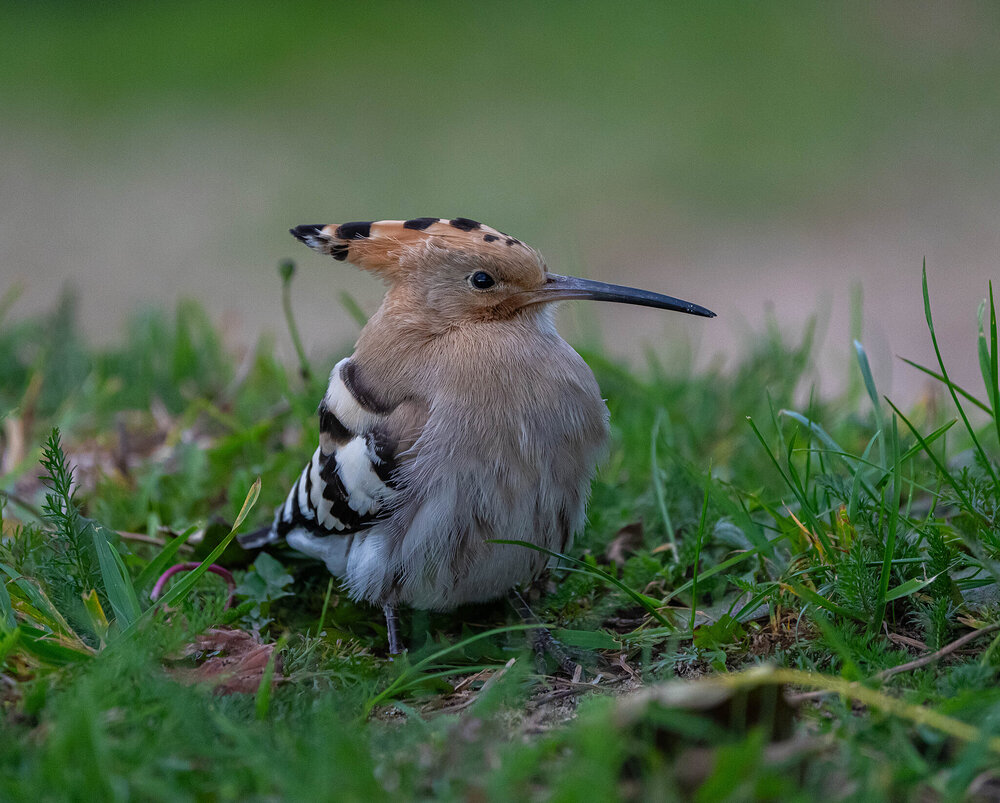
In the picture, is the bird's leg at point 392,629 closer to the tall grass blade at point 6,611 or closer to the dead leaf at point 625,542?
the dead leaf at point 625,542

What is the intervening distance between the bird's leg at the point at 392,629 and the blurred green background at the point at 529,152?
6.89 feet

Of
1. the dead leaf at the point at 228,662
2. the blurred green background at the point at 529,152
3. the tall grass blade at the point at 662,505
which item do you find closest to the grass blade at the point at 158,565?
the dead leaf at the point at 228,662

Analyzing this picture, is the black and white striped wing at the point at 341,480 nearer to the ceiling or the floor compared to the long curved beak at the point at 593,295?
nearer to the floor

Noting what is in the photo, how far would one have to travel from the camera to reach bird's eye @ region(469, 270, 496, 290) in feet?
8.41

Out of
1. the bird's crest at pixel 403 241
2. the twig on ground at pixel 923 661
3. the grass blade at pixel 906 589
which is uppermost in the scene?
the bird's crest at pixel 403 241

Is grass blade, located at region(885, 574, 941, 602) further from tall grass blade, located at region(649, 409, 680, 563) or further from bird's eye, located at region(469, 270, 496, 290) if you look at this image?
bird's eye, located at region(469, 270, 496, 290)

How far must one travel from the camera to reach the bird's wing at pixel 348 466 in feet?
7.87

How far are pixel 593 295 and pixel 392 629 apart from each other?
3.16 ft

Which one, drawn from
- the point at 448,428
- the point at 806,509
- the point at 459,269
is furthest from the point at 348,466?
the point at 806,509

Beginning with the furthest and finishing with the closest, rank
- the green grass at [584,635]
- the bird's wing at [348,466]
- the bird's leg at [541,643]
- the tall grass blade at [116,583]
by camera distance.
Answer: the bird's wing at [348,466] → the bird's leg at [541,643] → the tall grass blade at [116,583] → the green grass at [584,635]

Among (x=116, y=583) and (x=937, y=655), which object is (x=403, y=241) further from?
(x=937, y=655)

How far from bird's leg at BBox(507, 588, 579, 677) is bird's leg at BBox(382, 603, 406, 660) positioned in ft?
0.97

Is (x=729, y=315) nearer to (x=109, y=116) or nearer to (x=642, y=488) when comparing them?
(x=642, y=488)

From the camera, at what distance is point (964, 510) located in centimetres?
217
